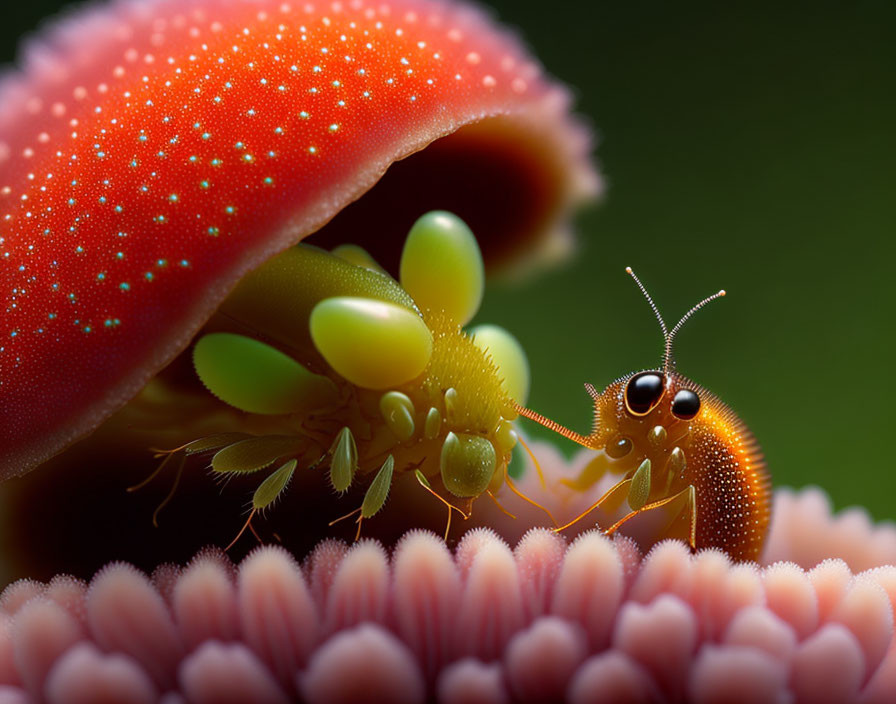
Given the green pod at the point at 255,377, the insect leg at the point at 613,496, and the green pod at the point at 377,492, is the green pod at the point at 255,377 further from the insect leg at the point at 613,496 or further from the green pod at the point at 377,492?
the insect leg at the point at 613,496

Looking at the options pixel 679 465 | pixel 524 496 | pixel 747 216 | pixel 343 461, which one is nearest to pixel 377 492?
pixel 343 461

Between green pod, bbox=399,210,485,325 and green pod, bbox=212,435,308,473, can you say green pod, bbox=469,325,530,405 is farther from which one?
green pod, bbox=212,435,308,473

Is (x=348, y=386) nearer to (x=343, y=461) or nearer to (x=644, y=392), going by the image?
(x=343, y=461)

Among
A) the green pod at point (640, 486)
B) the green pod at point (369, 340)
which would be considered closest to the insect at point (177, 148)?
the green pod at point (369, 340)

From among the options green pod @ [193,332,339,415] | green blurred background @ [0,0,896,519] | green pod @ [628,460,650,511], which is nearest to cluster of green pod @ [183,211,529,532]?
green pod @ [193,332,339,415]

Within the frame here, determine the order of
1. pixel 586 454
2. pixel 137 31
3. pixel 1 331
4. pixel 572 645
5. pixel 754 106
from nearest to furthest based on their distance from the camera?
pixel 572 645
pixel 1 331
pixel 137 31
pixel 586 454
pixel 754 106

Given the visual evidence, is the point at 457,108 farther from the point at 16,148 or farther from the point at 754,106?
the point at 754,106

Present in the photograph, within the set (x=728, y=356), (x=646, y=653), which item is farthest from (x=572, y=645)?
(x=728, y=356)
